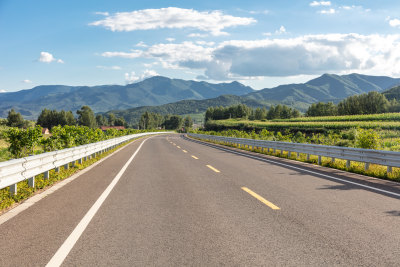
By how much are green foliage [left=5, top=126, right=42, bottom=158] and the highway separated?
27.3 ft

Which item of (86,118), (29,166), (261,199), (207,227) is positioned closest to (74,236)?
(207,227)

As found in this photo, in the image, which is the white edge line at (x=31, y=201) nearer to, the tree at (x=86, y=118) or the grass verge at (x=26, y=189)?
the grass verge at (x=26, y=189)

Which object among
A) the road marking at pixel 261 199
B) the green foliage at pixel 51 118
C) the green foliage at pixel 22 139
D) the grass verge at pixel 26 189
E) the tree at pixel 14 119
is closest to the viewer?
the road marking at pixel 261 199

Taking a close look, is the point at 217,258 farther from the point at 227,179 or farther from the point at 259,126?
the point at 259,126

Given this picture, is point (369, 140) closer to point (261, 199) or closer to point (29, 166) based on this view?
→ point (261, 199)

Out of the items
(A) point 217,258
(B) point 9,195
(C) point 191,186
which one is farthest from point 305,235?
(B) point 9,195

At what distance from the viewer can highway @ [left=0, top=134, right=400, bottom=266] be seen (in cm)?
372

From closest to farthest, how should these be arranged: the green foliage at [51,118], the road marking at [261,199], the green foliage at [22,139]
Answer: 1. the road marking at [261,199]
2. the green foliage at [22,139]
3. the green foliage at [51,118]

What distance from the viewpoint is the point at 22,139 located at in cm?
1537

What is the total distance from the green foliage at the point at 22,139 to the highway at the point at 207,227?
8.33 meters

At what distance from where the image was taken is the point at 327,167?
13.2 meters

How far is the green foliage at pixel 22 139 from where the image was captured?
15266 millimetres

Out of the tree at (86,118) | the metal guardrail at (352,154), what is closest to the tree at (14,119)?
the tree at (86,118)

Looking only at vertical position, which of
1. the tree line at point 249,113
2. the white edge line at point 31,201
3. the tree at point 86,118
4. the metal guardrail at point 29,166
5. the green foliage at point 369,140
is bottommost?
the white edge line at point 31,201
